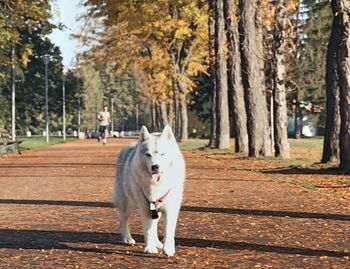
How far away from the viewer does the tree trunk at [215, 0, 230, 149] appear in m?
32.0

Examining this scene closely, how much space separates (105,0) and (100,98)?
125209 millimetres

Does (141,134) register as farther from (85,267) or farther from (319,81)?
(319,81)

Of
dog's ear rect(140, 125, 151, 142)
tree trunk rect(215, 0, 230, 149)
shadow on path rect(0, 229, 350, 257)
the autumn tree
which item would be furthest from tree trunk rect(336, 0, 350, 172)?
the autumn tree

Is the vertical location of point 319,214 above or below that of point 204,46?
below

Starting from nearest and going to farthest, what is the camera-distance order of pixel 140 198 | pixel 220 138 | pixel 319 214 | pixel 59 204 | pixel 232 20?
pixel 140 198 < pixel 319 214 < pixel 59 204 < pixel 232 20 < pixel 220 138

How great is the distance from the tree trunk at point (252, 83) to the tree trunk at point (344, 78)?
296 inches

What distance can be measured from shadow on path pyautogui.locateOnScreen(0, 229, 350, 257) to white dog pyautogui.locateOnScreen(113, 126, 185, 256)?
0.66m

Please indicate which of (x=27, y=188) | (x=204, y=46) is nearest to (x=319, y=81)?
(x=204, y=46)

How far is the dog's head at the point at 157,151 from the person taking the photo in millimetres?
7047

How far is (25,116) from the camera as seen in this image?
91.1 m

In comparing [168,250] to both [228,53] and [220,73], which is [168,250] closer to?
[228,53]

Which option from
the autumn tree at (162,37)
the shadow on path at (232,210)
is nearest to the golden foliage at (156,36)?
the autumn tree at (162,37)

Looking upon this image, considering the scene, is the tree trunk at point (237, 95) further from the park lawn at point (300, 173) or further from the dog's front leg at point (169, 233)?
the dog's front leg at point (169, 233)

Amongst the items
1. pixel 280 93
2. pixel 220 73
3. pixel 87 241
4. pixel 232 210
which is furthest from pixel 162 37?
pixel 87 241
